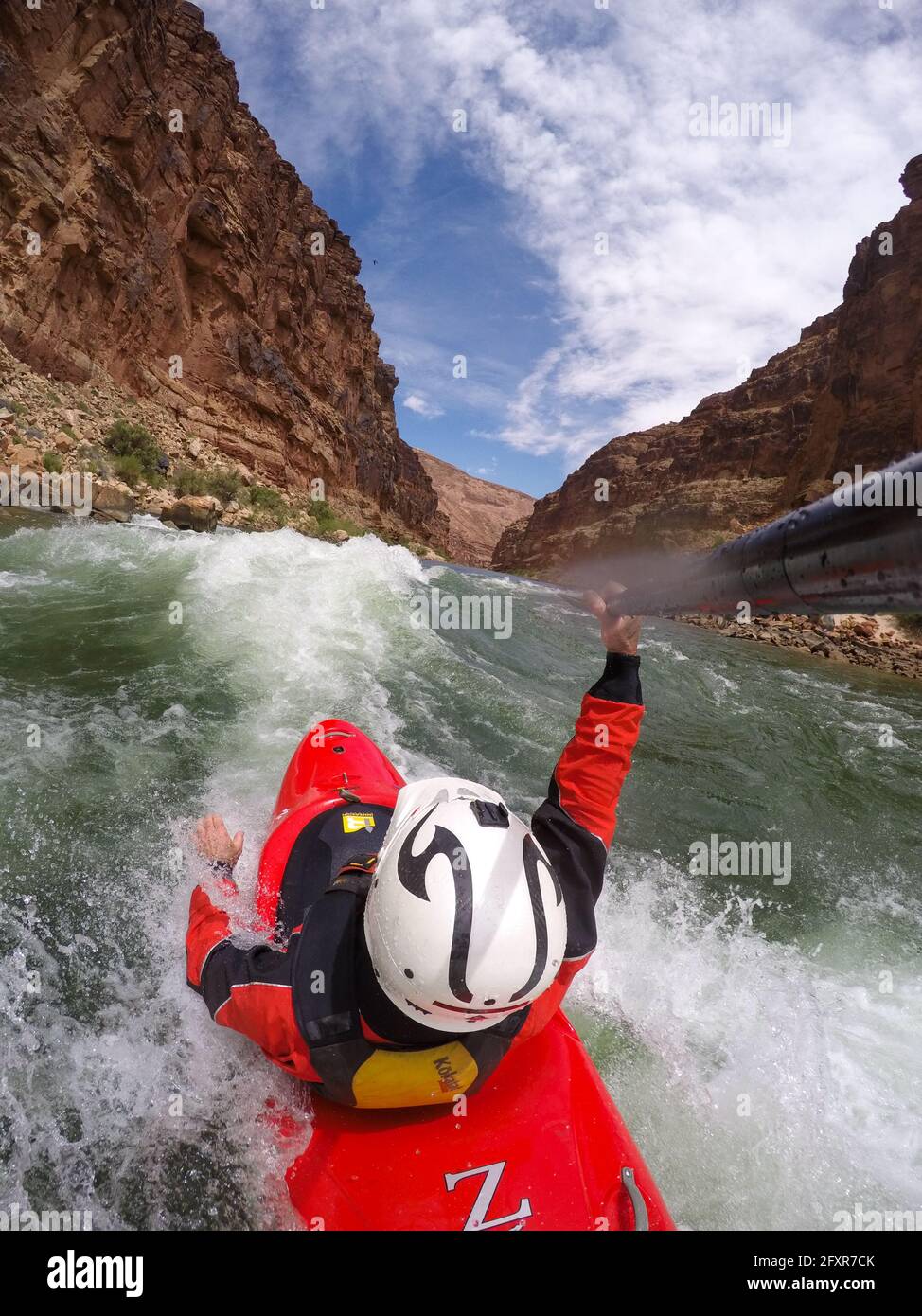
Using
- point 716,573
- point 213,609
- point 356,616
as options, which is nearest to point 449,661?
point 356,616

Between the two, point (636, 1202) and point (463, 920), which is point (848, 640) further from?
point (463, 920)

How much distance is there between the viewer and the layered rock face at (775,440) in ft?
108

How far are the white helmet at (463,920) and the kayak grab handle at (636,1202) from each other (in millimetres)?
630

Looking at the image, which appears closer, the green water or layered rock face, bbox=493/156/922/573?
the green water

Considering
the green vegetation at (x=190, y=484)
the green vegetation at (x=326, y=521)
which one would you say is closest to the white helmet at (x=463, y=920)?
the green vegetation at (x=190, y=484)

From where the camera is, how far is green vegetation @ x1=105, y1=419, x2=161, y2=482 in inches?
882

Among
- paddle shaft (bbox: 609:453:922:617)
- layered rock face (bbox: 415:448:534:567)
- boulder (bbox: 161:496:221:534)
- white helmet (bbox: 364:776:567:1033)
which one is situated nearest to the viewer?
paddle shaft (bbox: 609:453:922:617)

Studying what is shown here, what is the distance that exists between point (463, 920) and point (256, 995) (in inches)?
30.4

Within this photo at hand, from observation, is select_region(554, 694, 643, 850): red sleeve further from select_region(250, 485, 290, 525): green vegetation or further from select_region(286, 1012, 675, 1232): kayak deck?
select_region(250, 485, 290, 525): green vegetation

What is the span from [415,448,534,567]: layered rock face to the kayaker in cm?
11031

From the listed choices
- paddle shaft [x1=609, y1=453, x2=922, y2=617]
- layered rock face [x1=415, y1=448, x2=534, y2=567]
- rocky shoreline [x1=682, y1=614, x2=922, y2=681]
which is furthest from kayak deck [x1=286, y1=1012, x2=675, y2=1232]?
layered rock face [x1=415, y1=448, x2=534, y2=567]

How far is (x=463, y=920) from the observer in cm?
150

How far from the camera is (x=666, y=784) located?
5.49 metres

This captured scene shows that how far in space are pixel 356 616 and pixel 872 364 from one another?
39485 mm
